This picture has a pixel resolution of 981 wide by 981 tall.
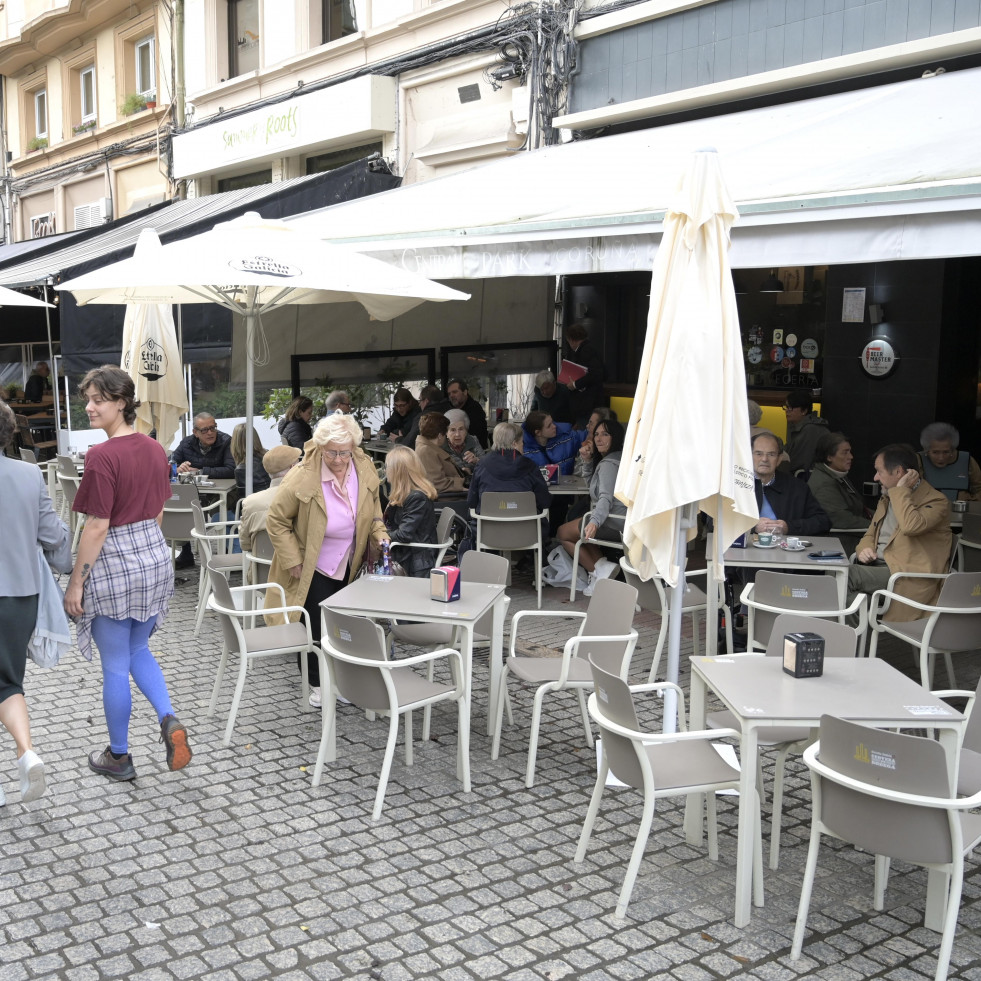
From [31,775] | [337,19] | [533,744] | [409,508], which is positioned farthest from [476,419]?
[31,775]

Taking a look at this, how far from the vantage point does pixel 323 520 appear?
20.1ft

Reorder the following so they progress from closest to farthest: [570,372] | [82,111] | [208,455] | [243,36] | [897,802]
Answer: [897,802]
[208,455]
[570,372]
[243,36]
[82,111]

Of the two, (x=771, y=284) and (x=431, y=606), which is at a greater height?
(x=771, y=284)

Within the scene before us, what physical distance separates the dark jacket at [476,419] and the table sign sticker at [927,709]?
329 inches

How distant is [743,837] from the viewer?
4.04 meters

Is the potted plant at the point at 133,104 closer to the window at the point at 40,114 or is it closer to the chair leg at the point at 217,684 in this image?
the window at the point at 40,114

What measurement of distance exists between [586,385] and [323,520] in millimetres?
7294

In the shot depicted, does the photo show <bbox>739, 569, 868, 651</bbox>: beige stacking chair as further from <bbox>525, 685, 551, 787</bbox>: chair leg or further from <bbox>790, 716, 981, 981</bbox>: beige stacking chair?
<bbox>790, 716, 981, 981</bbox>: beige stacking chair

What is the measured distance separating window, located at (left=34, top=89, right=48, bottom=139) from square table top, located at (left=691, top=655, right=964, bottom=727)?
24.5 metres

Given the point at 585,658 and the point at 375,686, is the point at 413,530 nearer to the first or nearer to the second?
the point at 585,658

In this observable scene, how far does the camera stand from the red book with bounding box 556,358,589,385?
13.0 meters

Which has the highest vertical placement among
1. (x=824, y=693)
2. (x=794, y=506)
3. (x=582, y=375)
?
(x=582, y=375)

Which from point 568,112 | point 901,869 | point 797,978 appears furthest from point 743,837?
point 568,112

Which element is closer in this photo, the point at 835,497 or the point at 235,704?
the point at 235,704
